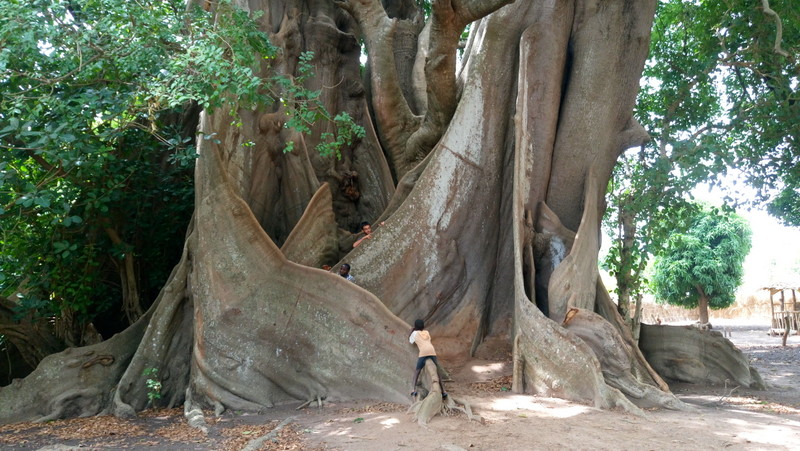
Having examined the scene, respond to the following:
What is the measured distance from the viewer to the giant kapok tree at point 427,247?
19.9 ft

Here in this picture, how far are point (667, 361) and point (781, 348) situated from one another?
9295 mm

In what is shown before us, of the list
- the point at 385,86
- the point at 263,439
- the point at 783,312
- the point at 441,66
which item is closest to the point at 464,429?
the point at 263,439

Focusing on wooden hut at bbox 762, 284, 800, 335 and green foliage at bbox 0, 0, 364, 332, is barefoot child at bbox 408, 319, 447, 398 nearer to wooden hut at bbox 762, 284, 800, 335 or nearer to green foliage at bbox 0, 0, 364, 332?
green foliage at bbox 0, 0, 364, 332

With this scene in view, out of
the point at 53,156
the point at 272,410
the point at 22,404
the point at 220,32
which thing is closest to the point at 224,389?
the point at 272,410

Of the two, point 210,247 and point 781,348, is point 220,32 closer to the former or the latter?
point 210,247

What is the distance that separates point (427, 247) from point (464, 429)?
2.54 m

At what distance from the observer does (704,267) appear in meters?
25.0

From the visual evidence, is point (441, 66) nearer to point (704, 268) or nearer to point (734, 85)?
point (734, 85)

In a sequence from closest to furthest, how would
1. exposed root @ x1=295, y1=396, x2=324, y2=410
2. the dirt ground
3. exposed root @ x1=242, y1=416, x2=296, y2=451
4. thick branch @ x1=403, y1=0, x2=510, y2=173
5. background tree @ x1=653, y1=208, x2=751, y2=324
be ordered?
the dirt ground, exposed root @ x1=242, y1=416, x2=296, y2=451, exposed root @ x1=295, y1=396, x2=324, y2=410, thick branch @ x1=403, y1=0, x2=510, y2=173, background tree @ x1=653, y1=208, x2=751, y2=324

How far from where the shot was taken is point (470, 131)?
7.35 meters

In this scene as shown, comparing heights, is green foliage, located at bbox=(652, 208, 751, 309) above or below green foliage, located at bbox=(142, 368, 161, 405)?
above

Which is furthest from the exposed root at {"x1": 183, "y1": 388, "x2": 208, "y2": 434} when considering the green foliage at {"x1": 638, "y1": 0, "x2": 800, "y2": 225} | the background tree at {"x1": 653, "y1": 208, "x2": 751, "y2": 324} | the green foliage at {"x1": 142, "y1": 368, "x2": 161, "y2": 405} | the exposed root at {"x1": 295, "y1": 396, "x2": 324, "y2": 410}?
the background tree at {"x1": 653, "y1": 208, "x2": 751, "y2": 324}

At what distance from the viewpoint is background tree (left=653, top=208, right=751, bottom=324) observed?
2516 cm

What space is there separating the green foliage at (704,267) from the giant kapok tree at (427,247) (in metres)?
19.2
